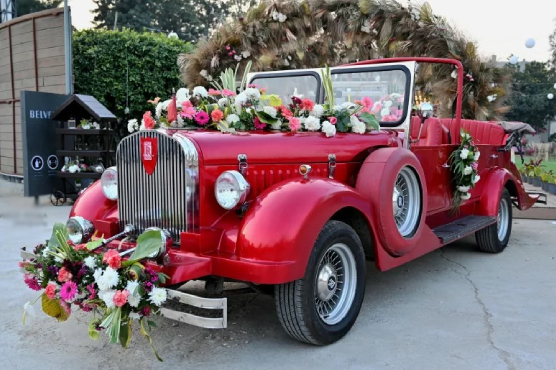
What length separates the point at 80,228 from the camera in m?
3.41

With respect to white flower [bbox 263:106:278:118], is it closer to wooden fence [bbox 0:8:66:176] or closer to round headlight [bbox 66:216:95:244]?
round headlight [bbox 66:216:95:244]

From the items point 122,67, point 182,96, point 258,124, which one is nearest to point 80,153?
point 122,67

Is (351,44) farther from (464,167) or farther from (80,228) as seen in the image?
(80,228)

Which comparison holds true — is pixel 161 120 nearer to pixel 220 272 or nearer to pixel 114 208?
pixel 114 208

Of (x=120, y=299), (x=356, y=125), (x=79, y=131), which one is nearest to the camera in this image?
(x=120, y=299)

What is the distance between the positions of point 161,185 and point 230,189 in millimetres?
481

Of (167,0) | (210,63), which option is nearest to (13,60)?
(210,63)

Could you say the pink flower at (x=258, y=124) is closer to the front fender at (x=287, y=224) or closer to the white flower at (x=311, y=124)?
the white flower at (x=311, y=124)

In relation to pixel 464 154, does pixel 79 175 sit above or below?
below

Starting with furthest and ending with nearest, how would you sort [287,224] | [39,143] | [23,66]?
1. [23,66]
2. [39,143]
3. [287,224]

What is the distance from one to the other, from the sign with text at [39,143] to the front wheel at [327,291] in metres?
6.77

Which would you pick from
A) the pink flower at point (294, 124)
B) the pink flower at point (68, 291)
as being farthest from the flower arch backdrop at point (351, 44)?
the pink flower at point (68, 291)

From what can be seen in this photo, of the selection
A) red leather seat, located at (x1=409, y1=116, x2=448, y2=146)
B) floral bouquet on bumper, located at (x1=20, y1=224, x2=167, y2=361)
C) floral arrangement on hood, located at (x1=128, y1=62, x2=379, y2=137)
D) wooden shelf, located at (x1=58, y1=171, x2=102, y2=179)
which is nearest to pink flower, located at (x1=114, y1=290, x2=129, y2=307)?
floral bouquet on bumper, located at (x1=20, y1=224, x2=167, y2=361)

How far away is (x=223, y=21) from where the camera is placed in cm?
923
